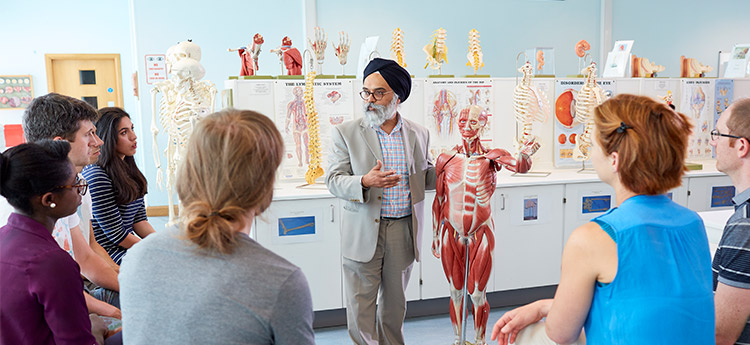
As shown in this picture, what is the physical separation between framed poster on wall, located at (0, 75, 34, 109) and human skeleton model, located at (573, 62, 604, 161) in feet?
23.3

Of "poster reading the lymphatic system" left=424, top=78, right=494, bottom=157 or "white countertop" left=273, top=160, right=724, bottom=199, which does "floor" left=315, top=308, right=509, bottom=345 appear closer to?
"white countertop" left=273, top=160, right=724, bottom=199

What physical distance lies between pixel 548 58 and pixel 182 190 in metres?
4.26

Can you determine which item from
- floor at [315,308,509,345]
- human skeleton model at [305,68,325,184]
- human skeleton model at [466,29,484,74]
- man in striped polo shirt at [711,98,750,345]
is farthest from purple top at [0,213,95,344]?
human skeleton model at [466,29,484,74]

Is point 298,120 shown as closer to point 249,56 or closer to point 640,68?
point 249,56

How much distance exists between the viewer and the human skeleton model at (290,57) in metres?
4.09

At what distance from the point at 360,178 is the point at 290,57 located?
1.75 metres

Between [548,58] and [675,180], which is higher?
[548,58]

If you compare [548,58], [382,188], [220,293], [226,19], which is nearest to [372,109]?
[382,188]

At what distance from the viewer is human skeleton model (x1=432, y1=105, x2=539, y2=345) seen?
9.19ft

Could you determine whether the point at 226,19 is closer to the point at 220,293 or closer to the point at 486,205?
the point at 486,205

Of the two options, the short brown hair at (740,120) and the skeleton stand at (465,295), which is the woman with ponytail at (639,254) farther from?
the skeleton stand at (465,295)

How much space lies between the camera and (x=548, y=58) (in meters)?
4.81

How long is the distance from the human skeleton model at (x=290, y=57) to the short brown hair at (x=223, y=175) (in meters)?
3.04

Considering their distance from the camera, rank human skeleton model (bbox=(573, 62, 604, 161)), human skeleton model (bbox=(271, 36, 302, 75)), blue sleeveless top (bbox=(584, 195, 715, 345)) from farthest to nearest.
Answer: human skeleton model (bbox=(573, 62, 604, 161))
human skeleton model (bbox=(271, 36, 302, 75))
blue sleeveless top (bbox=(584, 195, 715, 345))
